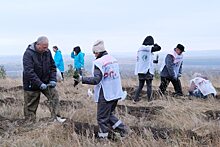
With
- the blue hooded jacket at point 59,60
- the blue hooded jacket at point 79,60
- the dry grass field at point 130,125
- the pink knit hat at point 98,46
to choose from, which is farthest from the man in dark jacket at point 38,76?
the blue hooded jacket at point 59,60

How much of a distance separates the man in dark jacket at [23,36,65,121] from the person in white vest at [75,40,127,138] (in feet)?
3.99

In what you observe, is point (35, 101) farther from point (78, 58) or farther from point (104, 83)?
point (78, 58)

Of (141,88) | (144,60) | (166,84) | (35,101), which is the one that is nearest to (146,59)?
(144,60)

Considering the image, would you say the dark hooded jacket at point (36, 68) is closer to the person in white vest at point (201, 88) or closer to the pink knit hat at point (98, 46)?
the pink knit hat at point (98, 46)

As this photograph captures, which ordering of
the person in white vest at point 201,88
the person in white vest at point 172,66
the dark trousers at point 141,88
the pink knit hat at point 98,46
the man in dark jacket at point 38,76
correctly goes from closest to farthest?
1. the pink knit hat at point 98,46
2. the man in dark jacket at point 38,76
3. the dark trousers at point 141,88
4. the person in white vest at point 172,66
5. the person in white vest at point 201,88

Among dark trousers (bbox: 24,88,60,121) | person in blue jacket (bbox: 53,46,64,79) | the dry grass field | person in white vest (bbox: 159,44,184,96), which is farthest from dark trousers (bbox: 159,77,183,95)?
person in blue jacket (bbox: 53,46,64,79)

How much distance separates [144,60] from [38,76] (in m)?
3.55

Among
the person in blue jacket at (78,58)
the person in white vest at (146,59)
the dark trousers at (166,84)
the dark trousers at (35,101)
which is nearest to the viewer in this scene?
the dark trousers at (35,101)

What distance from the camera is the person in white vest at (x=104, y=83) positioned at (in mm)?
6371

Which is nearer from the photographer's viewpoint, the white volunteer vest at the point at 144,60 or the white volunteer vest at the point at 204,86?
the white volunteer vest at the point at 144,60

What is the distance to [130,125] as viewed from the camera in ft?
24.3

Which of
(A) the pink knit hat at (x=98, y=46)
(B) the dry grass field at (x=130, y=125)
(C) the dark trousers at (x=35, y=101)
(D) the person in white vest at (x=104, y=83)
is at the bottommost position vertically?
(B) the dry grass field at (x=130, y=125)

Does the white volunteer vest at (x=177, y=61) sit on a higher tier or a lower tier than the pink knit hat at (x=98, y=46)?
lower

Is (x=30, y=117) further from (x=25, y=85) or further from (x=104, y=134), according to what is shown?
(x=104, y=134)
